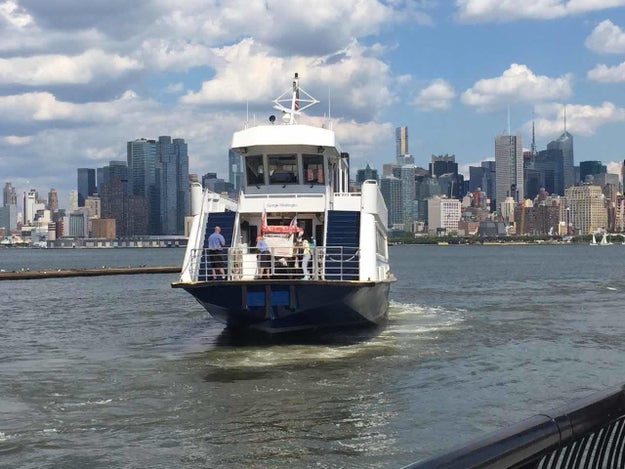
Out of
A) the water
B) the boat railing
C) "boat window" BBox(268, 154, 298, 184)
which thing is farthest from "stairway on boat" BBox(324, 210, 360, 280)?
"boat window" BBox(268, 154, 298, 184)

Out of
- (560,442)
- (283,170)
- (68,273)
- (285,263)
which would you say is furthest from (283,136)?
(68,273)

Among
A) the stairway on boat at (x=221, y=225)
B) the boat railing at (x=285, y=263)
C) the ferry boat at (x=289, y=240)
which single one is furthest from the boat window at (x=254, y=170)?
the boat railing at (x=285, y=263)

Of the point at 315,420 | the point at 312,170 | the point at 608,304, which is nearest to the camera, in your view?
the point at 315,420

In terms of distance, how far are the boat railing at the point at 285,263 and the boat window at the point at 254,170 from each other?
99.5 inches

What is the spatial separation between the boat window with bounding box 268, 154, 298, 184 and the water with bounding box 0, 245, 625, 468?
15.4 ft

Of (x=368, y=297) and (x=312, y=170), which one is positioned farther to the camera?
(x=312, y=170)

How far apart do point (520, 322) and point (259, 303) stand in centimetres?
1201

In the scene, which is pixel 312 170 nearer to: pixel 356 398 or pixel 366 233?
pixel 366 233

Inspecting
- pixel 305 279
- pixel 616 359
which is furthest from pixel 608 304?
pixel 305 279

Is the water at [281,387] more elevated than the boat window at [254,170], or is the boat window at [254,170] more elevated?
the boat window at [254,170]

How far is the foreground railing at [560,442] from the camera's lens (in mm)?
3479

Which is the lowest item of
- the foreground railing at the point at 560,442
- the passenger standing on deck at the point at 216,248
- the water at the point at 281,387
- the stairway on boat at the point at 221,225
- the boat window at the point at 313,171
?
the water at the point at 281,387

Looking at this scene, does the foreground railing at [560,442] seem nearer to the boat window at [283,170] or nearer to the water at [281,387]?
the water at [281,387]

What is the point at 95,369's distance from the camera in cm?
1792
